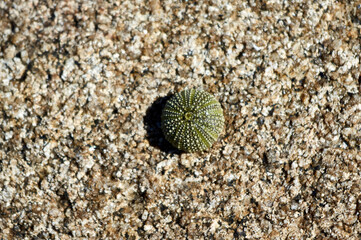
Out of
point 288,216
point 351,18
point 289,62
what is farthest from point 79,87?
point 351,18

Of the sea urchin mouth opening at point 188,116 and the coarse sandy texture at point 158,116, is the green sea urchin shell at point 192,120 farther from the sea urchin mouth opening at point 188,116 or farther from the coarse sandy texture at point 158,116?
the coarse sandy texture at point 158,116

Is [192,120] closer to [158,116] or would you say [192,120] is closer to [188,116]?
[188,116]

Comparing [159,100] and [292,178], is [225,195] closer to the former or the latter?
[292,178]

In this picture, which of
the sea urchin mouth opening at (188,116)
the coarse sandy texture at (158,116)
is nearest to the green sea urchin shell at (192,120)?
the sea urchin mouth opening at (188,116)

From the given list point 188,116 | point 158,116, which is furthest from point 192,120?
point 158,116

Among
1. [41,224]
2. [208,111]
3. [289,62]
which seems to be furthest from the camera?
[289,62]
